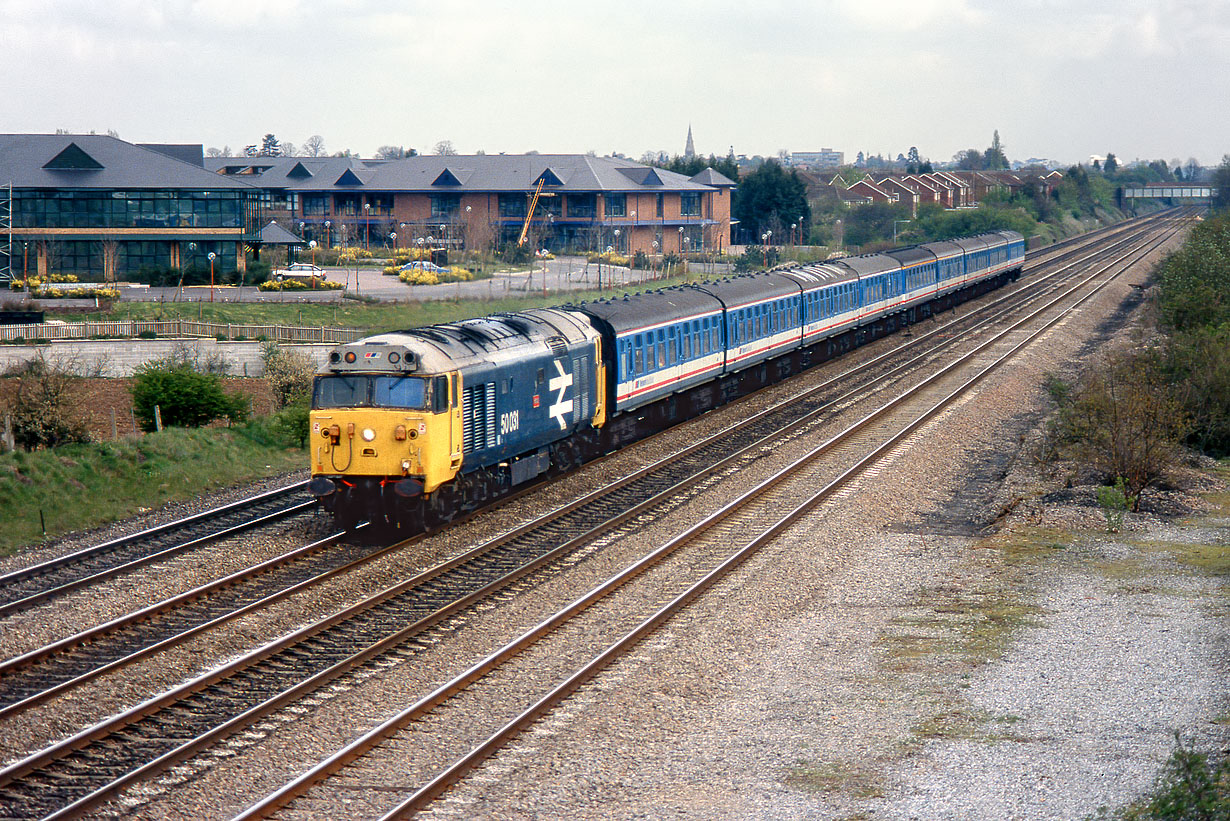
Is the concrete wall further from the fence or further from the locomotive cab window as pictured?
the locomotive cab window

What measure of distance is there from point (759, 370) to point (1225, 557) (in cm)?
1923

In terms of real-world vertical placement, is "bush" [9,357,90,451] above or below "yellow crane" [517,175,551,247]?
below

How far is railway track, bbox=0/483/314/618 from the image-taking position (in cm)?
1650

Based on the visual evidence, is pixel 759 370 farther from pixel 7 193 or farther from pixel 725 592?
pixel 7 193

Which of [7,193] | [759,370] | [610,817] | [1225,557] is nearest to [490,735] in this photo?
[610,817]

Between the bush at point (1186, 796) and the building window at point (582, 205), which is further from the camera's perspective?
the building window at point (582, 205)

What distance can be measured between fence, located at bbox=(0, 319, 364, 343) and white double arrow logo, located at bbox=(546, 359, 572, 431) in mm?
24700

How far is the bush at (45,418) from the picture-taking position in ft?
87.5

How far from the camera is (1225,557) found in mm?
18391

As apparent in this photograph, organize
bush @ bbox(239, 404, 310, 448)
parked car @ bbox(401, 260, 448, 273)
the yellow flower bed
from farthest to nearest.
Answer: parked car @ bbox(401, 260, 448, 273) < the yellow flower bed < bush @ bbox(239, 404, 310, 448)

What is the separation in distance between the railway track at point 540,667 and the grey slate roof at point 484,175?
3307 inches

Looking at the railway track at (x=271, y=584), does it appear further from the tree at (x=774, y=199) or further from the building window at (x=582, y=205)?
the tree at (x=774, y=199)

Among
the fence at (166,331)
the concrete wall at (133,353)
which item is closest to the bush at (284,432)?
the concrete wall at (133,353)

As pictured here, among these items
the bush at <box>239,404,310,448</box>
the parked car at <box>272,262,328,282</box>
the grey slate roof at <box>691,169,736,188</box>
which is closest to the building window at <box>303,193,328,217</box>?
the parked car at <box>272,262,328,282</box>
